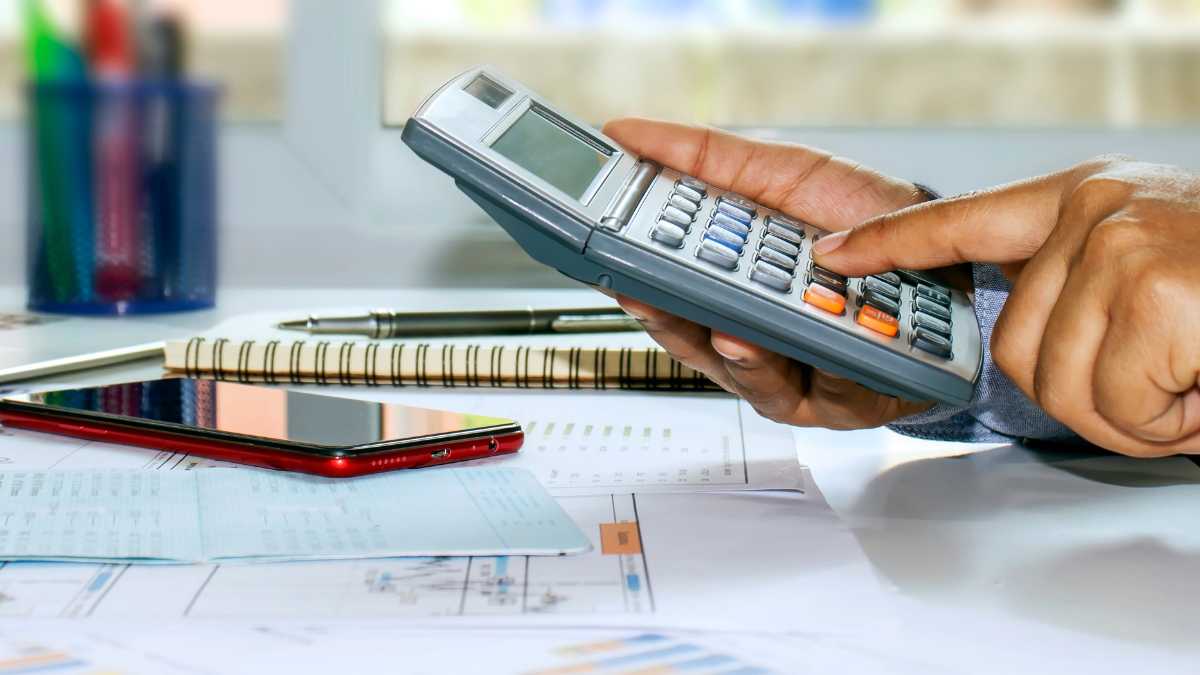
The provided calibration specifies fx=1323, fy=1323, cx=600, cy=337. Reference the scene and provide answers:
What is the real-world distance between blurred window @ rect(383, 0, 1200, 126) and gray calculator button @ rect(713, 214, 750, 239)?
578mm

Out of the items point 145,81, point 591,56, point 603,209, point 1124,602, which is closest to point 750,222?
point 603,209

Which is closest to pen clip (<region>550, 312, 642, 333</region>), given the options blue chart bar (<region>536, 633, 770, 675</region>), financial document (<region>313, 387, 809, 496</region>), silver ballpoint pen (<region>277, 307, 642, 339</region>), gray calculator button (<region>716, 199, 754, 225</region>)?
silver ballpoint pen (<region>277, 307, 642, 339</region>)

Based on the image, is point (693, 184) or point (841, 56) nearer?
point (693, 184)

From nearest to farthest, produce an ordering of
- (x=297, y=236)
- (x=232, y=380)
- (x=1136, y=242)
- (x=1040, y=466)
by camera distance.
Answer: (x=1136, y=242) → (x=1040, y=466) → (x=232, y=380) → (x=297, y=236)

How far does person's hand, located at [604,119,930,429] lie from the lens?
21.6 inches

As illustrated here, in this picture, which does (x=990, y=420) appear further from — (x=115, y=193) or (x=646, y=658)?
(x=115, y=193)

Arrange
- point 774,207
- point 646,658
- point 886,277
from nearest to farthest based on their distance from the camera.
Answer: point 646,658, point 886,277, point 774,207

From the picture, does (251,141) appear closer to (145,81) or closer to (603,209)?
(145,81)

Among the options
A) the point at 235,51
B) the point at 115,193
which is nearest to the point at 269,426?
the point at 115,193

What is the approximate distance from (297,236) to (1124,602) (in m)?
0.84

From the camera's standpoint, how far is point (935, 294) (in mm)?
536

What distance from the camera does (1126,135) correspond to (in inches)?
43.4

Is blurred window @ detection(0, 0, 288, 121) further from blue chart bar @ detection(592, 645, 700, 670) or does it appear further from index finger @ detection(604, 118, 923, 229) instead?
blue chart bar @ detection(592, 645, 700, 670)

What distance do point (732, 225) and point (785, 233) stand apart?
0.12 ft
